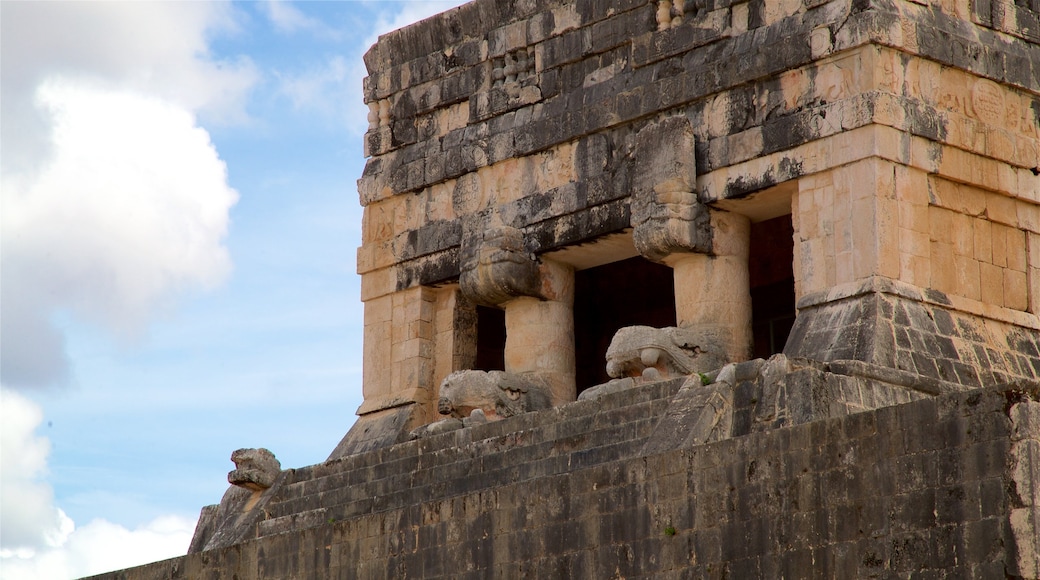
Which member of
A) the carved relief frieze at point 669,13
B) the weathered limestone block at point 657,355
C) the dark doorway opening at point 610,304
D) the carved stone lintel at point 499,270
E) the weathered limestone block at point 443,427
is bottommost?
the weathered limestone block at point 443,427

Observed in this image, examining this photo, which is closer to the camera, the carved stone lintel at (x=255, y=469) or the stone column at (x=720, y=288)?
the stone column at (x=720, y=288)

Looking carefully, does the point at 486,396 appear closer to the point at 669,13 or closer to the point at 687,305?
the point at 687,305

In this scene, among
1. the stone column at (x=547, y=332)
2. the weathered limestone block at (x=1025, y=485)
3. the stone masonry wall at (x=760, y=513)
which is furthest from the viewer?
the stone column at (x=547, y=332)

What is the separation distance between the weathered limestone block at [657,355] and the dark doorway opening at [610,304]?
5.53m

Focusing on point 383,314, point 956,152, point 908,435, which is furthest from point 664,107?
point 908,435

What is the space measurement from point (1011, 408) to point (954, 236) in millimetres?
6281

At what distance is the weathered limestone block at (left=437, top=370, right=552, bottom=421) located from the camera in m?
23.0

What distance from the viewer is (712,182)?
22.0m

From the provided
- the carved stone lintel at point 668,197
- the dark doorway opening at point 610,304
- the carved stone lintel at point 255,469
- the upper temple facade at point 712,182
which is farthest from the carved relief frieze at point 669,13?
the carved stone lintel at point 255,469

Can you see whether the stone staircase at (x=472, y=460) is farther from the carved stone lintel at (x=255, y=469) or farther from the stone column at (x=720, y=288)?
the stone column at (x=720, y=288)

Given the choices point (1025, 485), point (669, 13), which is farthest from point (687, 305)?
point (1025, 485)

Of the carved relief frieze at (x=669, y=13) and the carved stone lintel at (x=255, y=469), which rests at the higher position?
the carved relief frieze at (x=669, y=13)

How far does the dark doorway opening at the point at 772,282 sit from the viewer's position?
1017 inches

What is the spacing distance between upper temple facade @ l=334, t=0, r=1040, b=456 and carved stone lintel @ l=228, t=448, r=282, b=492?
108cm
